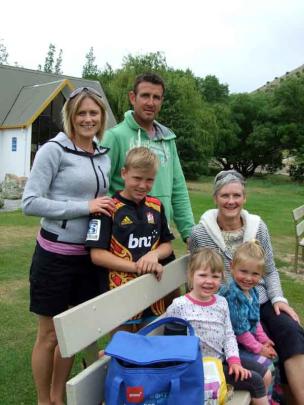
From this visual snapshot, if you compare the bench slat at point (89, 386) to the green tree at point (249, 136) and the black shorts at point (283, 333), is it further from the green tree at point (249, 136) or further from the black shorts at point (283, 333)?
the green tree at point (249, 136)

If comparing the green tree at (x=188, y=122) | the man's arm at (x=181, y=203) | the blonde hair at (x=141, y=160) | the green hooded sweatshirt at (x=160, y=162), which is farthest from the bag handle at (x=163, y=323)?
the green tree at (x=188, y=122)

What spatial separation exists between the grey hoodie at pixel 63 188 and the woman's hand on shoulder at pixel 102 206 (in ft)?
0.11

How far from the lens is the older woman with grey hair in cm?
336

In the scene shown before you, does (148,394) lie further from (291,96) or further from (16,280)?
(291,96)

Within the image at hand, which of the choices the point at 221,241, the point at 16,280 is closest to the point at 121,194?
the point at 221,241

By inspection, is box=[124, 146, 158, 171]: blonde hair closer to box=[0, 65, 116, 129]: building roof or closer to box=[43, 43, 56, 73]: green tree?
box=[0, 65, 116, 129]: building roof

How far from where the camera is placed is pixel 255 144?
43.2m

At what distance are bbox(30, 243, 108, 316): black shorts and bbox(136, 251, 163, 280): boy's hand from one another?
235mm

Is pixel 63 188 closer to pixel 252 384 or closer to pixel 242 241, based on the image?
pixel 242 241

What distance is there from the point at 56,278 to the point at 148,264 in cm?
55

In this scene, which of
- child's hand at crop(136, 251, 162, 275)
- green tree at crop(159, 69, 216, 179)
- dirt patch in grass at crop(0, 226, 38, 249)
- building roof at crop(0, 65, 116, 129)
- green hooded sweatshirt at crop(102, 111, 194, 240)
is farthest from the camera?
green tree at crop(159, 69, 216, 179)

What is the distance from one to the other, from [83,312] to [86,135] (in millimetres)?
1155

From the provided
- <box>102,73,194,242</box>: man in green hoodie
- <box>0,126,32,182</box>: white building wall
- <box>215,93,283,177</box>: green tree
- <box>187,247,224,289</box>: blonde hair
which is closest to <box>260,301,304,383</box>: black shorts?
<box>187,247,224,289</box>: blonde hair

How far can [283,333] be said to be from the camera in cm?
335
